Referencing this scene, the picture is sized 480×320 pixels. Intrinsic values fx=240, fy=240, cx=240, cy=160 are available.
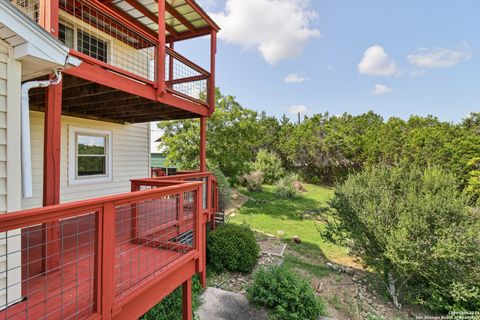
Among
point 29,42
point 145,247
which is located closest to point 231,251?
point 145,247

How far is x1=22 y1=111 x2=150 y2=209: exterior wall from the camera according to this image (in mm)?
5172

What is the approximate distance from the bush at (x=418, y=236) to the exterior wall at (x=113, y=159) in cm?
632

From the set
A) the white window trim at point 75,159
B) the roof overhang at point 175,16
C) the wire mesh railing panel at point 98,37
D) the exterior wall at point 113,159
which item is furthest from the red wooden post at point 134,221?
the roof overhang at point 175,16

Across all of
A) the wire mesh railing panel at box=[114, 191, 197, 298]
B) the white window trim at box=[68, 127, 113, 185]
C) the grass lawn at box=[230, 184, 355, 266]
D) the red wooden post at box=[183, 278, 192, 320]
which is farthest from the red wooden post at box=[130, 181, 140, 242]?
the grass lawn at box=[230, 184, 355, 266]

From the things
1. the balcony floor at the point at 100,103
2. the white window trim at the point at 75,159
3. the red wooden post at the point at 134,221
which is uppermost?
the balcony floor at the point at 100,103

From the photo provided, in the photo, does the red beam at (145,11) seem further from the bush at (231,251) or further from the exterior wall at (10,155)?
the bush at (231,251)

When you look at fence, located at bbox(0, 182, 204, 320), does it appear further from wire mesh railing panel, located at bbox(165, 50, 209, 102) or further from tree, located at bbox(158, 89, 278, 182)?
tree, located at bbox(158, 89, 278, 182)

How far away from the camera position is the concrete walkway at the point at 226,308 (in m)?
4.49

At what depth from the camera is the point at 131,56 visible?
23.6ft

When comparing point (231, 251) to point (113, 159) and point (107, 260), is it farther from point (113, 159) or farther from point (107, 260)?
point (107, 260)

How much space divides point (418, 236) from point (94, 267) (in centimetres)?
587

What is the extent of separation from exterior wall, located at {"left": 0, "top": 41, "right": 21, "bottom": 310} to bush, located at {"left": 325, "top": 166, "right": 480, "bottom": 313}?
19.8ft

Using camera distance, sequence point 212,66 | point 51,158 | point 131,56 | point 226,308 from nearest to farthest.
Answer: point 51,158, point 226,308, point 212,66, point 131,56

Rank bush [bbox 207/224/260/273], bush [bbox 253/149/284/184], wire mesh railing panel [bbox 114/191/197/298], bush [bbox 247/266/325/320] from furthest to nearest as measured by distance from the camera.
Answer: bush [bbox 253/149/284/184] < bush [bbox 207/224/260/273] < bush [bbox 247/266/325/320] < wire mesh railing panel [bbox 114/191/197/298]
